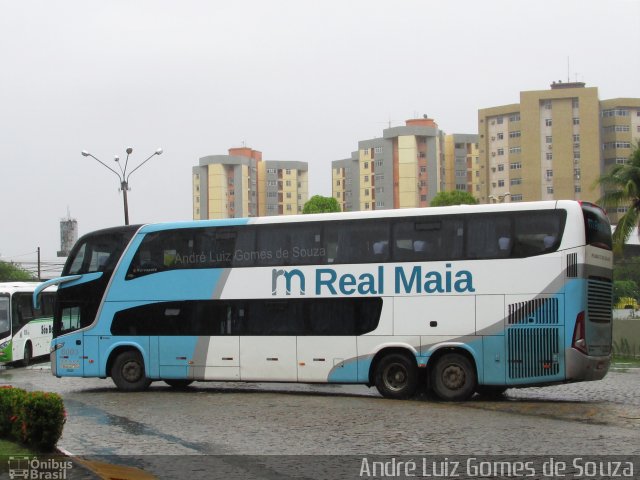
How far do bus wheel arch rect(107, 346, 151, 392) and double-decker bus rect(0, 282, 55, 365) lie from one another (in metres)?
13.1

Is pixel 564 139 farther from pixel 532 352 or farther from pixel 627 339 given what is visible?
pixel 532 352

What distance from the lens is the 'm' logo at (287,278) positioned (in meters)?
20.3

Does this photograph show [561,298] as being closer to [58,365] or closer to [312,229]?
[312,229]

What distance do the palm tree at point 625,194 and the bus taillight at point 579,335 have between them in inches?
1056

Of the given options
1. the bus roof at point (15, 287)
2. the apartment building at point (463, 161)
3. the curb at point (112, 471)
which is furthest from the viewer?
the apartment building at point (463, 161)

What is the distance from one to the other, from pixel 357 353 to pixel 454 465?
9.26 m

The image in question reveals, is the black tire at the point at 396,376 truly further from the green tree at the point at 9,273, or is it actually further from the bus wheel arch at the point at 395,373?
the green tree at the point at 9,273

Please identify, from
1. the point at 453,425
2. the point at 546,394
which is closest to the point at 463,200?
the point at 546,394

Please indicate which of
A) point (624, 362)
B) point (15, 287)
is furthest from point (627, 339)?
point (15, 287)

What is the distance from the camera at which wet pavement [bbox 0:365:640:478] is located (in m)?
11.9

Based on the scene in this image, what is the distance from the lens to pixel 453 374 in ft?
62.3

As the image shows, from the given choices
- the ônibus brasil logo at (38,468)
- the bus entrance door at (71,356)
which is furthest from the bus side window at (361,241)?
the ônibus brasil logo at (38,468)

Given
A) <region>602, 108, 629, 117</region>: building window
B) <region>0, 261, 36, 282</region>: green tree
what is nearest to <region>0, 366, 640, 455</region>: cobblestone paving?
<region>0, 261, 36, 282</region>: green tree

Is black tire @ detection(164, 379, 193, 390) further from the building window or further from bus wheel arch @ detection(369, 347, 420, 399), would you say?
the building window
